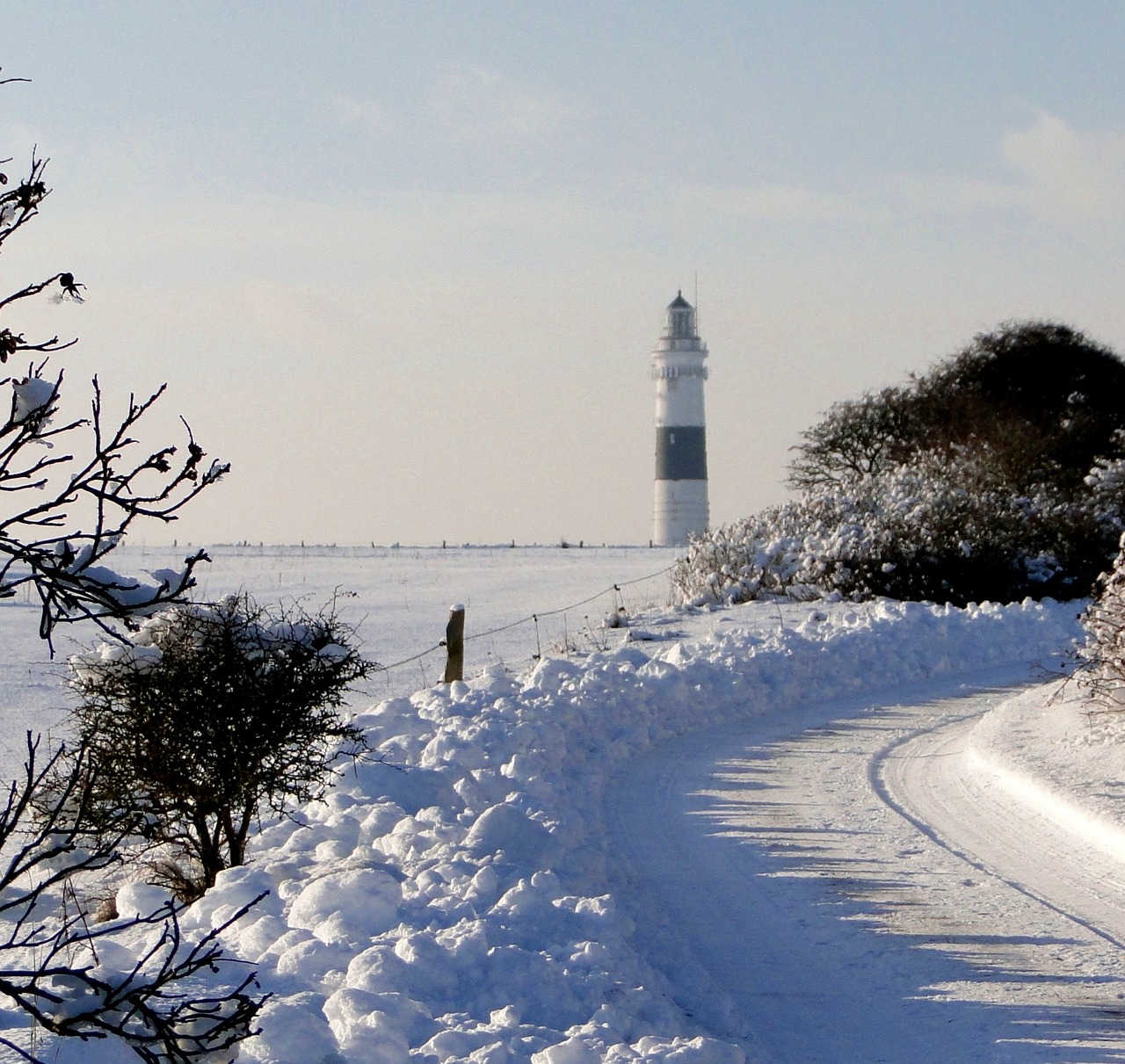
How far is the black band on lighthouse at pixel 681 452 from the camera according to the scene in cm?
6338

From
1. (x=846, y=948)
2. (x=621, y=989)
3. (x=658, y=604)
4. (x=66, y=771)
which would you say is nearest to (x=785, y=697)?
(x=66, y=771)

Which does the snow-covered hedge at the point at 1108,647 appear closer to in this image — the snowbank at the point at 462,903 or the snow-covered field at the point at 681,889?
the snow-covered field at the point at 681,889

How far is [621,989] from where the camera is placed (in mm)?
6309

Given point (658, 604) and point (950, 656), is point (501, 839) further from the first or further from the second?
point (658, 604)

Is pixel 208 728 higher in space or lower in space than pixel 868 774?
higher

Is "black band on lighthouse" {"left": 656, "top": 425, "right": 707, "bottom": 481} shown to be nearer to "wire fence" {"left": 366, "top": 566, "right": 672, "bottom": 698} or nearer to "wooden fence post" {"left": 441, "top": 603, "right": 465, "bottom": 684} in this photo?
"wire fence" {"left": 366, "top": 566, "right": 672, "bottom": 698}

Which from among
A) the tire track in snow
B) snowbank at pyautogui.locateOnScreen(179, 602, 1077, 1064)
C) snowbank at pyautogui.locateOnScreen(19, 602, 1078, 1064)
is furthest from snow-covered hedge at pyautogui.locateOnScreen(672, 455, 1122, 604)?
the tire track in snow

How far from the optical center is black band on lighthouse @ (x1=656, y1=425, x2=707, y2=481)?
63.4 meters

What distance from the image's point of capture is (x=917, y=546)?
29734mm

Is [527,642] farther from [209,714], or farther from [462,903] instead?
[462,903]

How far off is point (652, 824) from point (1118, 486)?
25917 millimetres

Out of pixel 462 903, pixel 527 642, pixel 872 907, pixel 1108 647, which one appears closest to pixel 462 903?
pixel 462 903

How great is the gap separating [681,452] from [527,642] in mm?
37221

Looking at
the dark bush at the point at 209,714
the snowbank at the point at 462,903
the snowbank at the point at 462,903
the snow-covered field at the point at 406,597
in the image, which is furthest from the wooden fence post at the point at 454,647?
the dark bush at the point at 209,714
